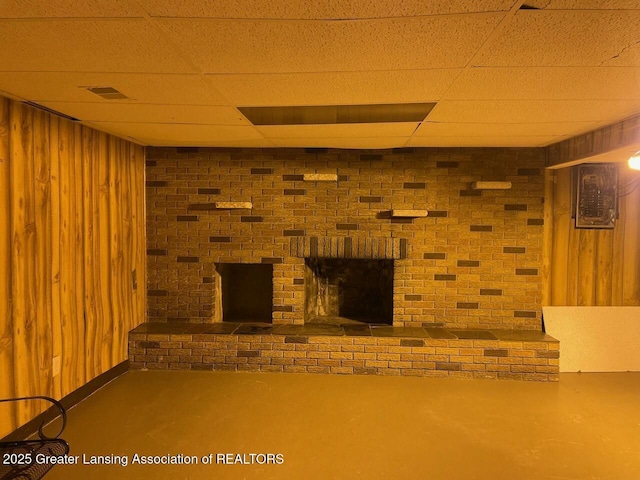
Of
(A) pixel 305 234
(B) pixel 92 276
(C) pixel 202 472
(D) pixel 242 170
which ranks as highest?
(D) pixel 242 170

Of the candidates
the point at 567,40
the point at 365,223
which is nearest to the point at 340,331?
the point at 365,223

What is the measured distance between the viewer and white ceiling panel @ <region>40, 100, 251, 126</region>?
2.35m

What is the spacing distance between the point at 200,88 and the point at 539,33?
1476 millimetres

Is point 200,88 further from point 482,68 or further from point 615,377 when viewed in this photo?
point 615,377

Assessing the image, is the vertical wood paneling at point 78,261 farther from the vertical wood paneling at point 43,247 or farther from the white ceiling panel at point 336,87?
the white ceiling panel at point 336,87

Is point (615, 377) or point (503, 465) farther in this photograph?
point (615, 377)

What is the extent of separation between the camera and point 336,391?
125 inches

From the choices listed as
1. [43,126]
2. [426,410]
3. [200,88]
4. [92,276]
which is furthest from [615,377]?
[43,126]

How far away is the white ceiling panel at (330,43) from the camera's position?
1.34m

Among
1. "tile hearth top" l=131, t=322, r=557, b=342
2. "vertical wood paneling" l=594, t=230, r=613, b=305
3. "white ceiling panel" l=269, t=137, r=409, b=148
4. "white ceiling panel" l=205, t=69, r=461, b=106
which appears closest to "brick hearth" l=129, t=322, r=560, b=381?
"tile hearth top" l=131, t=322, r=557, b=342

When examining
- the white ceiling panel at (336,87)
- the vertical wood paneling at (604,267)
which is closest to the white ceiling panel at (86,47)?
the white ceiling panel at (336,87)

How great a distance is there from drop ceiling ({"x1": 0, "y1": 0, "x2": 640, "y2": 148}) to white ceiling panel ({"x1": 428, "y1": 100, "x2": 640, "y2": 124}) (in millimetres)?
11

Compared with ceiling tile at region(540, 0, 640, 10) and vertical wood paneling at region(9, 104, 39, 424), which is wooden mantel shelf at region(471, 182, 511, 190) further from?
vertical wood paneling at region(9, 104, 39, 424)

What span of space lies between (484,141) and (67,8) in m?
3.02
